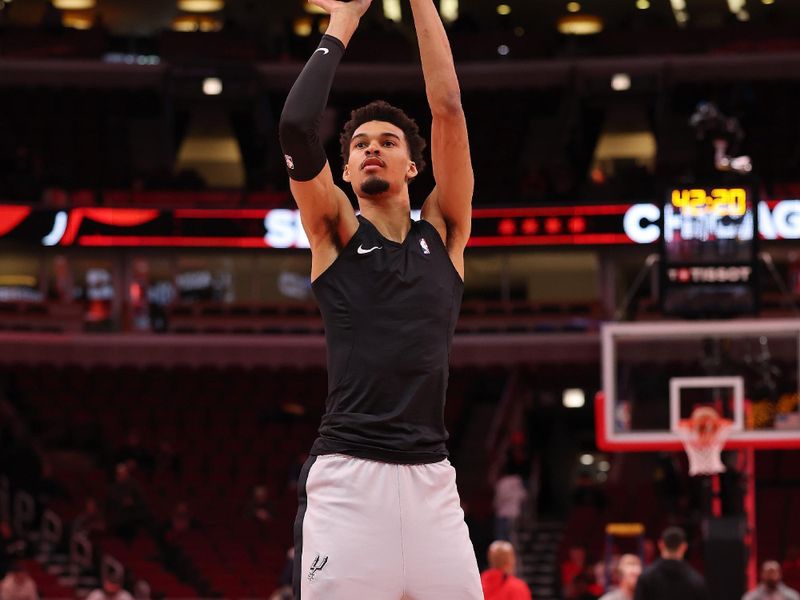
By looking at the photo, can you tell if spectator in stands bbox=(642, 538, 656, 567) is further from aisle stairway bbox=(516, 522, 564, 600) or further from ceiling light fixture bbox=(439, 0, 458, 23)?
ceiling light fixture bbox=(439, 0, 458, 23)

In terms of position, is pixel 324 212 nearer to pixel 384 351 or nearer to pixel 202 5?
pixel 384 351

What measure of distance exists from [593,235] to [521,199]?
1.48 m

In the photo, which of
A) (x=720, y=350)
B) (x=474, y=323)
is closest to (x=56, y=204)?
(x=474, y=323)

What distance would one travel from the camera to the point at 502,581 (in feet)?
29.9

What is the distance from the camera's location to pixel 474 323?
2716cm

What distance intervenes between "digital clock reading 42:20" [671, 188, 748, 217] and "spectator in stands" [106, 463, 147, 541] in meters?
8.94

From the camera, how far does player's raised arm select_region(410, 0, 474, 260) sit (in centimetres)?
420

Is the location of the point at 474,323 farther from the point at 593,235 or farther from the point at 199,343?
the point at 199,343

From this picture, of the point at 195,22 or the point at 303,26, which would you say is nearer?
the point at 303,26

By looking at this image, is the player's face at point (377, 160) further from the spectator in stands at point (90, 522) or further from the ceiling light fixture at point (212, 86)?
the ceiling light fixture at point (212, 86)

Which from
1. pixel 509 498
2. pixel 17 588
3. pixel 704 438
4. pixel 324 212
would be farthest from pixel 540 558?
pixel 324 212

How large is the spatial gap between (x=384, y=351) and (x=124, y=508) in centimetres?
1668

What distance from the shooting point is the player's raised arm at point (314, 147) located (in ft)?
12.8

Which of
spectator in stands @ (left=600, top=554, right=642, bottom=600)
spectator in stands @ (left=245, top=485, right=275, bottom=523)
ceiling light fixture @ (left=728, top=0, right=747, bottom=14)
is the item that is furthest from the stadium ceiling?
spectator in stands @ (left=600, top=554, right=642, bottom=600)
